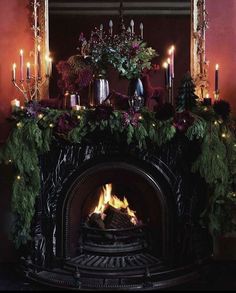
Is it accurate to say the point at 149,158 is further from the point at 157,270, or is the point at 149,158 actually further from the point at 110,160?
the point at 157,270

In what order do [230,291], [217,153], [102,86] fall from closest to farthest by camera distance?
[230,291] → [217,153] → [102,86]

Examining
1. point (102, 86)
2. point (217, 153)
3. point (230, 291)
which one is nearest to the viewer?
point (230, 291)

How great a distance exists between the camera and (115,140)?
3.52 metres

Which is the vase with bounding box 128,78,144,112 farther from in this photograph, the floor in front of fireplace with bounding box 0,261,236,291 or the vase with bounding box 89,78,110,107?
the floor in front of fireplace with bounding box 0,261,236,291

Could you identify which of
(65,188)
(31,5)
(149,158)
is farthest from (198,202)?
(31,5)

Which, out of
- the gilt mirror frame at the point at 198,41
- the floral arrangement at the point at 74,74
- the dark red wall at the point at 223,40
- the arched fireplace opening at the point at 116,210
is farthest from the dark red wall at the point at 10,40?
the dark red wall at the point at 223,40

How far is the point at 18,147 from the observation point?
3.42 meters

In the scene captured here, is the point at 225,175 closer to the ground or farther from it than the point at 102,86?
closer to the ground

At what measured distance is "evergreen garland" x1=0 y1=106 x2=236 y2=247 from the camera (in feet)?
11.0

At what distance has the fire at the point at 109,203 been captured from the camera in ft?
12.7

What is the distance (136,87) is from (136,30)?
52 centimetres

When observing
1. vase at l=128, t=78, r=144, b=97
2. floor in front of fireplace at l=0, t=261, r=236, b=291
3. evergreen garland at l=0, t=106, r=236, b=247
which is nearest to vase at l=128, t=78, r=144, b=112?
vase at l=128, t=78, r=144, b=97

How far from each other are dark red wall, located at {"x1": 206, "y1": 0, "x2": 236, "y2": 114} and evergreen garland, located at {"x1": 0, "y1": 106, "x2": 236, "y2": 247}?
523 mm

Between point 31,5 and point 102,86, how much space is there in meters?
0.90
